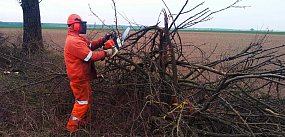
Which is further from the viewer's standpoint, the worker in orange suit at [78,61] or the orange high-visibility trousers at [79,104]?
the orange high-visibility trousers at [79,104]

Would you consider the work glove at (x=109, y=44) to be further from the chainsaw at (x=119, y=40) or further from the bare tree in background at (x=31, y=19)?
the bare tree in background at (x=31, y=19)

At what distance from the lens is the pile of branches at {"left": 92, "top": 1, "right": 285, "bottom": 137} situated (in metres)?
3.33

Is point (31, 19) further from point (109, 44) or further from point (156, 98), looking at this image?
point (156, 98)

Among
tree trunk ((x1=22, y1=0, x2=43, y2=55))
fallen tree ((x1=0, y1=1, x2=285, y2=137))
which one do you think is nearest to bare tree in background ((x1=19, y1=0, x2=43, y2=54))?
tree trunk ((x1=22, y1=0, x2=43, y2=55))

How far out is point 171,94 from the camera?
3711mm

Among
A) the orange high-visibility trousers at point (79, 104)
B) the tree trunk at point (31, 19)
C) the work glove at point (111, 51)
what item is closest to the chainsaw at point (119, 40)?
the work glove at point (111, 51)

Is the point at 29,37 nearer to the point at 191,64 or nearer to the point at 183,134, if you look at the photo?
the point at 191,64

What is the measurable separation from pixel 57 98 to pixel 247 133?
298 cm

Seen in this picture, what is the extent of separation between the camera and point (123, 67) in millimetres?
4047

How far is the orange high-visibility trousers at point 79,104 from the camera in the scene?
3826 mm

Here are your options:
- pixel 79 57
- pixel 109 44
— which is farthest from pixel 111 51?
pixel 79 57

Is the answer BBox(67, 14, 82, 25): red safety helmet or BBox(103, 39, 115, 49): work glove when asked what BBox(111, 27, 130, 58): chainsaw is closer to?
BBox(103, 39, 115, 49): work glove

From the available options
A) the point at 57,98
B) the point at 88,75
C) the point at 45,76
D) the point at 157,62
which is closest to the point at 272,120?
the point at 157,62

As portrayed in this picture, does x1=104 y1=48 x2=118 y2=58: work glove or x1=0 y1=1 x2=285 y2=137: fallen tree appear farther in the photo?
x1=104 y1=48 x2=118 y2=58: work glove
